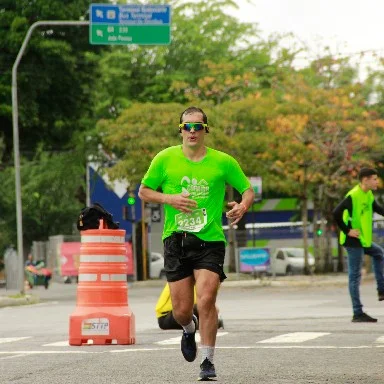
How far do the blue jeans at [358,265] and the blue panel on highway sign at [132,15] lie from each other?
1968 cm

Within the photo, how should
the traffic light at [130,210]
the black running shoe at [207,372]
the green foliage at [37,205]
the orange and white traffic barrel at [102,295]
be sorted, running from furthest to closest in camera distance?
the green foliage at [37,205]
the traffic light at [130,210]
the orange and white traffic barrel at [102,295]
the black running shoe at [207,372]

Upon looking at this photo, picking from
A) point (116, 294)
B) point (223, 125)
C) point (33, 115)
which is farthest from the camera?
point (223, 125)

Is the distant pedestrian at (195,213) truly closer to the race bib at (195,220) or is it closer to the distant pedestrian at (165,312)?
the race bib at (195,220)

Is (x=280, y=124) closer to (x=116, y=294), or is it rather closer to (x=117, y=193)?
(x=117, y=193)

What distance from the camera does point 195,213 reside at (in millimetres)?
10414

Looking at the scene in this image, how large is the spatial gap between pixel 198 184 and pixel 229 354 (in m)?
2.61

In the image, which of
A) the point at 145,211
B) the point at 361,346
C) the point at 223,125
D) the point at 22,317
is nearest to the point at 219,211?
the point at 361,346

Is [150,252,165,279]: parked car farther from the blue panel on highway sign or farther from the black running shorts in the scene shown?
the black running shorts

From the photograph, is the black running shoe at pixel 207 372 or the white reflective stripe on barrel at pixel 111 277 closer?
the black running shoe at pixel 207 372

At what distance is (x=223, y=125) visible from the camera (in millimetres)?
50406

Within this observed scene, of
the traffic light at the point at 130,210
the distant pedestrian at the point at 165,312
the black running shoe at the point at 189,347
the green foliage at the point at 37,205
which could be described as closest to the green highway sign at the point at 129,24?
the traffic light at the point at 130,210

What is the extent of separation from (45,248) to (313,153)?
20.0 meters

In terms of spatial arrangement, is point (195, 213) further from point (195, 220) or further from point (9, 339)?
point (9, 339)

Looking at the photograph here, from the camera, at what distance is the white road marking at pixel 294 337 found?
574 inches
